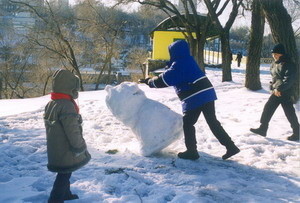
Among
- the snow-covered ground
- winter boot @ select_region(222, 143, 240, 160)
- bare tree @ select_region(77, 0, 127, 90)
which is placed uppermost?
bare tree @ select_region(77, 0, 127, 90)

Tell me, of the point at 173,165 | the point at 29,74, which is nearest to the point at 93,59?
the point at 29,74

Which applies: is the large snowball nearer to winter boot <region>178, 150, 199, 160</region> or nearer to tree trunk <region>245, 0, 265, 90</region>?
winter boot <region>178, 150, 199, 160</region>

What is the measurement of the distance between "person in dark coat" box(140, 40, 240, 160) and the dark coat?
1.65 meters

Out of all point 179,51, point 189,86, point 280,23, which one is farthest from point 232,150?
point 280,23

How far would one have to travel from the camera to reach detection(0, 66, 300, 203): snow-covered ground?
331 centimetres

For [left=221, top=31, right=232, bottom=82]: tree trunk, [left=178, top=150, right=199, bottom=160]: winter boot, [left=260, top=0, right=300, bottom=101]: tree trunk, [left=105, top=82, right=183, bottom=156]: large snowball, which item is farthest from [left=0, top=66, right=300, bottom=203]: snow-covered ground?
[left=221, top=31, right=232, bottom=82]: tree trunk

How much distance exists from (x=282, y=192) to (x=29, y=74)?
3579 cm

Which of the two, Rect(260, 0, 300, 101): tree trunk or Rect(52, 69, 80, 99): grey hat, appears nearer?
Rect(52, 69, 80, 99): grey hat

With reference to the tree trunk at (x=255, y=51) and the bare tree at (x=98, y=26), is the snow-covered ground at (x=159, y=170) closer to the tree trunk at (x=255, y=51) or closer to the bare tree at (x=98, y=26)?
the tree trunk at (x=255, y=51)

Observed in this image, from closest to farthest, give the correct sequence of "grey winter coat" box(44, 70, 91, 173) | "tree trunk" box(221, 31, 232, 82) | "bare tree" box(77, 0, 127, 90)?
"grey winter coat" box(44, 70, 91, 173)
"tree trunk" box(221, 31, 232, 82)
"bare tree" box(77, 0, 127, 90)

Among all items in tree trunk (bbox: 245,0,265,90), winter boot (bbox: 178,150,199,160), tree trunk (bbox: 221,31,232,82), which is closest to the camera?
winter boot (bbox: 178,150,199,160)

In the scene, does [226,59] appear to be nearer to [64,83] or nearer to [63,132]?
[64,83]

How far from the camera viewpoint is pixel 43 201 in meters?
3.14

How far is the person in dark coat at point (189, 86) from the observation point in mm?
4156
